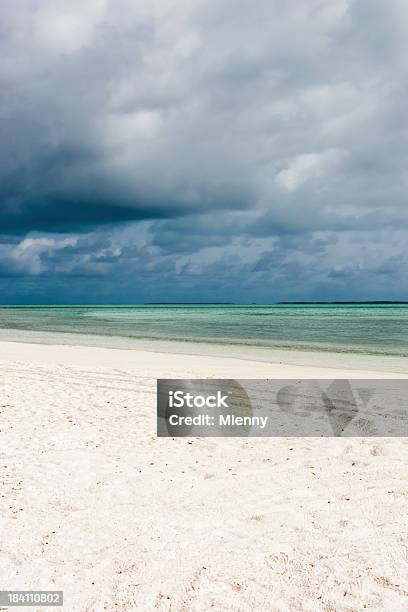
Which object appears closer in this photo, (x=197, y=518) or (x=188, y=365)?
(x=197, y=518)

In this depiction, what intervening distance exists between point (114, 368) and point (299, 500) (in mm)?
10512

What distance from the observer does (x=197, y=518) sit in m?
5.20

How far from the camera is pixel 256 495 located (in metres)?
5.73

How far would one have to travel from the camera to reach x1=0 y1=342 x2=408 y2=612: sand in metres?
3.97

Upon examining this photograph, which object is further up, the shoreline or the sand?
the shoreline

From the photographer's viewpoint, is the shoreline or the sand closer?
the sand

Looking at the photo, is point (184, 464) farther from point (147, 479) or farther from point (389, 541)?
point (389, 541)

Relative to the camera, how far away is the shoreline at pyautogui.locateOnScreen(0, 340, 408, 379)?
48.0 feet

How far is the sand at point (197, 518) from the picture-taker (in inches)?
156

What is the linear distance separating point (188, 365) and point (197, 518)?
1132cm

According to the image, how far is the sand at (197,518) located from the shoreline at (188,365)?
19.9 feet

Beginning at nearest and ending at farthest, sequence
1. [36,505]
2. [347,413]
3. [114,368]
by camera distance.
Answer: [36,505] < [347,413] < [114,368]

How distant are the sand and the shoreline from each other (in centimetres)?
605

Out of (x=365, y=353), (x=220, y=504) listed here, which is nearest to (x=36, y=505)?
(x=220, y=504)
